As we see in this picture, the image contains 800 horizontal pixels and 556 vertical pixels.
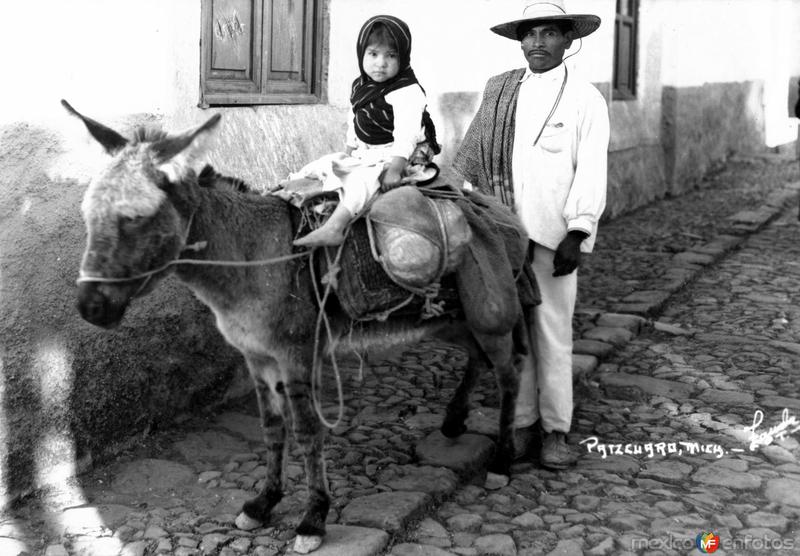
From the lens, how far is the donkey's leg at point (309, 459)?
3625 mm

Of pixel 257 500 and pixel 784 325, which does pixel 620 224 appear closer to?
pixel 784 325

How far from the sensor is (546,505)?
4.16 meters

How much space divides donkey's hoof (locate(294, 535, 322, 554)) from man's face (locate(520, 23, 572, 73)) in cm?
233

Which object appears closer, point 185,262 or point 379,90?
point 185,262

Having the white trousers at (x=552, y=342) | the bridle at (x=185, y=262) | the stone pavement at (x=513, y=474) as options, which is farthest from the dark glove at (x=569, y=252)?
the bridle at (x=185, y=262)

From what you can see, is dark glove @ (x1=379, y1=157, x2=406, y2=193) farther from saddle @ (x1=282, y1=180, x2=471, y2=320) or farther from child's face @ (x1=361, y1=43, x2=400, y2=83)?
child's face @ (x1=361, y1=43, x2=400, y2=83)

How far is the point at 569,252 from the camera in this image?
426 cm

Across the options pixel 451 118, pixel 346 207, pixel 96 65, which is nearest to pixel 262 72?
pixel 96 65

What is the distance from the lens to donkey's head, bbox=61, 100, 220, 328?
10.1 ft

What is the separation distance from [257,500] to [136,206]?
139 cm

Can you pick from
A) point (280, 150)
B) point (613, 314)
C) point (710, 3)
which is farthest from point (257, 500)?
point (710, 3)

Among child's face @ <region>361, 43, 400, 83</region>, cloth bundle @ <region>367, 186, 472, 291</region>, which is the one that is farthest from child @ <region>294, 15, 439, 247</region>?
cloth bundle @ <region>367, 186, 472, 291</region>
